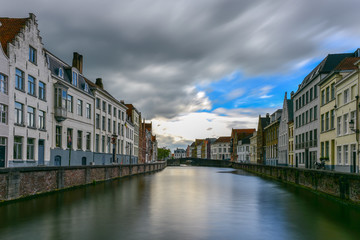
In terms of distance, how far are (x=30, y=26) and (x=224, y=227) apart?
2629cm

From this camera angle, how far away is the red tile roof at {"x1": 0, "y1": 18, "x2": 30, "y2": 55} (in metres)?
28.3

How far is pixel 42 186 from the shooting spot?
71.1 ft

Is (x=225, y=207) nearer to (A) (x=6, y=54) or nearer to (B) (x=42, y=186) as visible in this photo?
(B) (x=42, y=186)

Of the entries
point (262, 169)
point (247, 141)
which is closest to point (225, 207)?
point (262, 169)

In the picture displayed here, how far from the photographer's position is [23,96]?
2934 centimetres

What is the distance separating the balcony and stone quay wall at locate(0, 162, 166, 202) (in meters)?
6.83

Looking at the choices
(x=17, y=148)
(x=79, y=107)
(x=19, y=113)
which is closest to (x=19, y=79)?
(x=19, y=113)

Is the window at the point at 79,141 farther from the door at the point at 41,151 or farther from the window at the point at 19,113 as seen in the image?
the window at the point at 19,113

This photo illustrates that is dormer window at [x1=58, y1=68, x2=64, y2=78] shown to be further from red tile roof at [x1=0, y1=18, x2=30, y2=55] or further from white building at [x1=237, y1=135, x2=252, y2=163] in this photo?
white building at [x1=237, y1=135, x2=252, y2=163]

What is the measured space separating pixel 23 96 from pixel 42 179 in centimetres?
1065

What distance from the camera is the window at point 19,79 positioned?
1127 inches

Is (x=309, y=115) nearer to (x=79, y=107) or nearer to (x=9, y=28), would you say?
(x=79, y=107)

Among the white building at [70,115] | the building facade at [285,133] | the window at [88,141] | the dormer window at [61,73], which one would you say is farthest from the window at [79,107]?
the building facade at [285,133]

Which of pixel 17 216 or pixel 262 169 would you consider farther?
pixel 262 169
